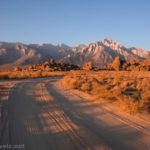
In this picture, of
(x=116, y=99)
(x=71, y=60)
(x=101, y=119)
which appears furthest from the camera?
(x=71, y=60)

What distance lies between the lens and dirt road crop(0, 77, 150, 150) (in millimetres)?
8000

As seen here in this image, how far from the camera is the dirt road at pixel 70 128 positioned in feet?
26.2

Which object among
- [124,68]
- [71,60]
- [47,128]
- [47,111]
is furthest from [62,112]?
[71,60]

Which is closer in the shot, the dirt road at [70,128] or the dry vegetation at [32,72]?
the dirt road at [70,128]

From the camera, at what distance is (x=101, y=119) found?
11.2 meters

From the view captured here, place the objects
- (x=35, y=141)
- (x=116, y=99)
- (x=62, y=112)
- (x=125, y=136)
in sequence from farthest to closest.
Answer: (x=116, y=99) < (x=62, y=112) < (x=125, y=136) < (x=35, y=141)

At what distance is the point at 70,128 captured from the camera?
9.51m

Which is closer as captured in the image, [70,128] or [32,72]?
[70,128]

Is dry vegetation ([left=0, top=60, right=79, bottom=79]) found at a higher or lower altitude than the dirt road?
lower

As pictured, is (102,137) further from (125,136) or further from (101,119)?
(101,119)

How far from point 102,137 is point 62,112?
12.6 ft

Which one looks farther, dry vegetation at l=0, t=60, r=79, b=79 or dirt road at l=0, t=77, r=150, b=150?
dry vegetation at l=0, t=60, r=79, b=79

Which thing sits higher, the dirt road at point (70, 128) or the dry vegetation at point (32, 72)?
Result: the dirt road at point (70, 128)

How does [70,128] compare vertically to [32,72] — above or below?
above
